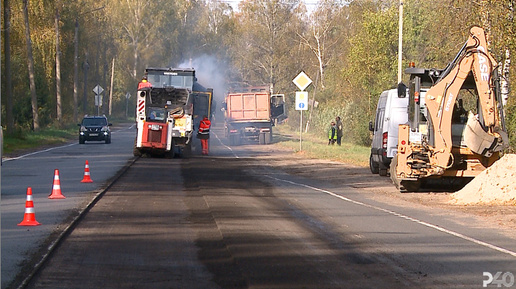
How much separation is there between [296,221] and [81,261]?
189 inches

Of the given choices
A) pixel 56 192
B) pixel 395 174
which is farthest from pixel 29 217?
pixel 395 174

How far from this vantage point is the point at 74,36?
6353 centimetres

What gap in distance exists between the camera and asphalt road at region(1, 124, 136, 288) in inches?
395

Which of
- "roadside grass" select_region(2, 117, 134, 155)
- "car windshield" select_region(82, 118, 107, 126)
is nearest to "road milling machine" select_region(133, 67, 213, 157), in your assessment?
"roadside grass" select_region(2, 117, 134, 155)

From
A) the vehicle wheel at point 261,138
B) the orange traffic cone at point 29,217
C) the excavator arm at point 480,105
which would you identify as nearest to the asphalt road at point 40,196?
the orange traffic cone at point 29,217

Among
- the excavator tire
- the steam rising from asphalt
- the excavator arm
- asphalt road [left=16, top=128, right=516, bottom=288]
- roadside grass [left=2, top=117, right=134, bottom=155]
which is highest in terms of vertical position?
the steam rising from asphalt

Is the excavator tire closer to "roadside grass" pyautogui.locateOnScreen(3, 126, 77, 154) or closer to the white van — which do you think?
the white van

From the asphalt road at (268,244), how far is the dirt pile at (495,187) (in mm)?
1615

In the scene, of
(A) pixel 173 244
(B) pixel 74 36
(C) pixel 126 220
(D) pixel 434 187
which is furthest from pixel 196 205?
(B) pixel 74 36

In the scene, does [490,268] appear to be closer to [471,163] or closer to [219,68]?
[471,163]

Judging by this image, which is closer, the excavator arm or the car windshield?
the excavator arm

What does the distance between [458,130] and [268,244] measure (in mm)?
9524

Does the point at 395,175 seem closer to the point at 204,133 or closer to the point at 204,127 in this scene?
the point at 204,133

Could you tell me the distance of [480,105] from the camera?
18.4 meters
